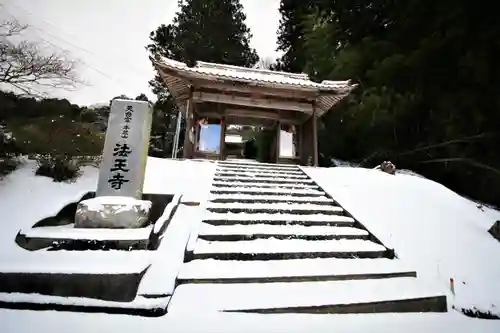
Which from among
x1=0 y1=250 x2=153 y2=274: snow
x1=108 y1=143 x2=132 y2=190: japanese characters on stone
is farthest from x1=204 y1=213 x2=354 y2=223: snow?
x1=108 y1=143 x2=132 y2=190: japanese characters on stone

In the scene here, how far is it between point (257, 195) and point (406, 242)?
7.75 feet

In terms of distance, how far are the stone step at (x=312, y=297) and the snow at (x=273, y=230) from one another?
2.98 ft

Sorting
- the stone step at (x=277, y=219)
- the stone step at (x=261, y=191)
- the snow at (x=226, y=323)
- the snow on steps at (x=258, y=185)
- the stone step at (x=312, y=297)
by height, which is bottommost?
the snow at (x=226, y=323)

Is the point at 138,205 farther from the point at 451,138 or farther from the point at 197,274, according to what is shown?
the point at 451,138

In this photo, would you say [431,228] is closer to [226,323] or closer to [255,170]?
[226,323]

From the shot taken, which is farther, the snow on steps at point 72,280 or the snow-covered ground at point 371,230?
the snow on steps at point 72,280

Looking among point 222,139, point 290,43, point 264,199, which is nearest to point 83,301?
point 264,199

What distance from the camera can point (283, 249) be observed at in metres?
3.16

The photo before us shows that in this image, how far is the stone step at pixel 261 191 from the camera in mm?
5012

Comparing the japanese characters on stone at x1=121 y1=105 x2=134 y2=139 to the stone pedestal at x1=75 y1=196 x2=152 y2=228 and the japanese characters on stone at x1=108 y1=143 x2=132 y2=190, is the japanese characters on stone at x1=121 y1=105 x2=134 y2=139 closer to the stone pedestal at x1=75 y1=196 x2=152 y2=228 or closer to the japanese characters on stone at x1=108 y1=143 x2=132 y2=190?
the japanese characters on stone at x1=108 y1=143 x2=132 y2=190

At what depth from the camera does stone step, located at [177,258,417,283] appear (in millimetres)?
2652

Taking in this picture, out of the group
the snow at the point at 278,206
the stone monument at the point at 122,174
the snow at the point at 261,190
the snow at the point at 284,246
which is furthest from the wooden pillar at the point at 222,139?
the snow at the point at 284,246

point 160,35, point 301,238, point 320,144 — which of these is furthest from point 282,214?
point 160,35

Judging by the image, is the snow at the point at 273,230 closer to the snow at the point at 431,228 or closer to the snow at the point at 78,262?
the snow at the point at 431,228
